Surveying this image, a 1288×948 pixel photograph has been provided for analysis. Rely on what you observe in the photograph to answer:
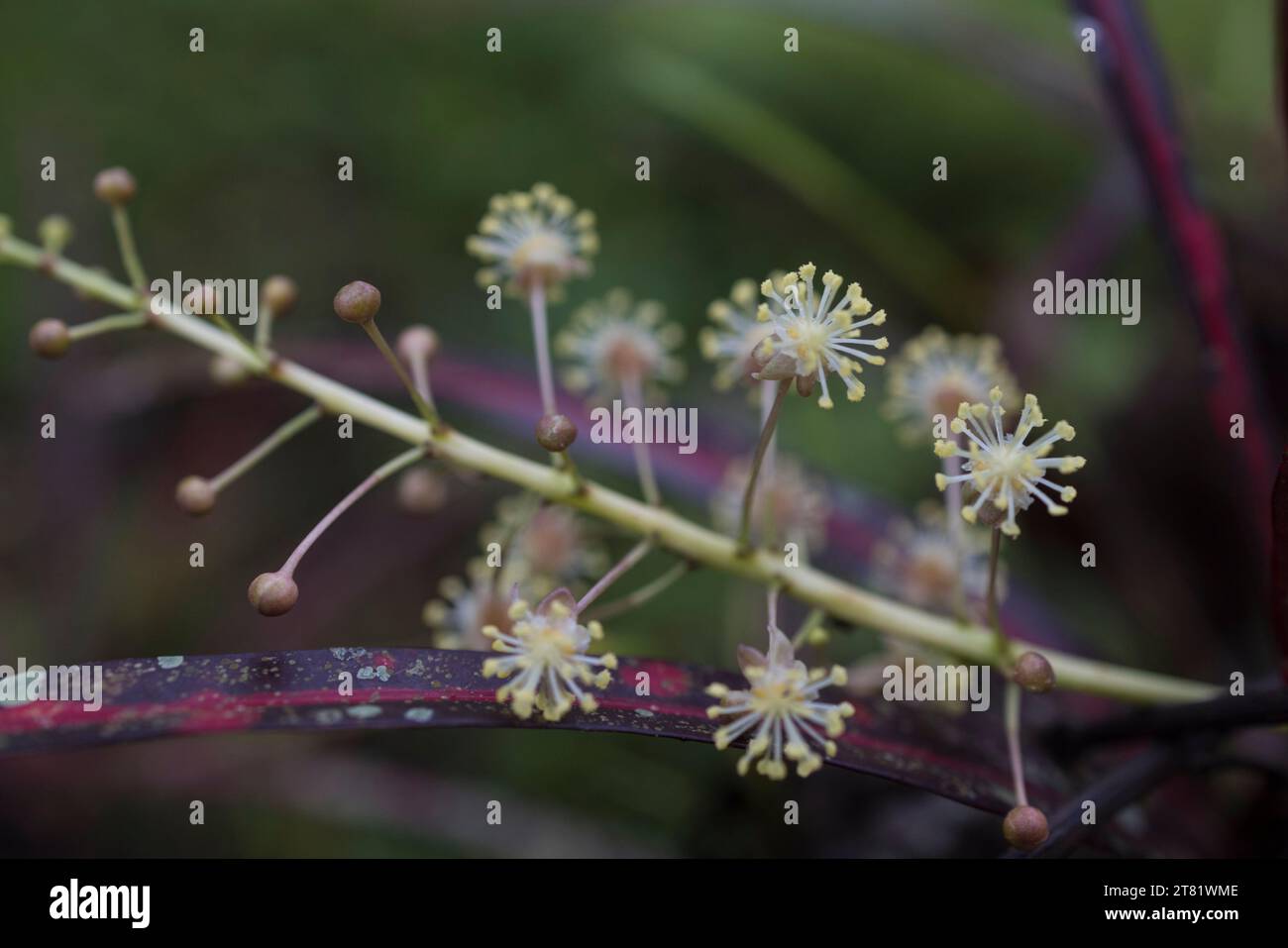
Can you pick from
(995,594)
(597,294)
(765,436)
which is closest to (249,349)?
(765,436)

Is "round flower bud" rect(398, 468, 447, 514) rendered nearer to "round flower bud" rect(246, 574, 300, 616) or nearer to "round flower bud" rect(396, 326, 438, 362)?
"round flower bud" rect(396, 326, 438, 362)

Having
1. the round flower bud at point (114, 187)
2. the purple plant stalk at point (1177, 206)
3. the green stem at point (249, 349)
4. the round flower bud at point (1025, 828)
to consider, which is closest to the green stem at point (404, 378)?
the green stem at point (249, 349)

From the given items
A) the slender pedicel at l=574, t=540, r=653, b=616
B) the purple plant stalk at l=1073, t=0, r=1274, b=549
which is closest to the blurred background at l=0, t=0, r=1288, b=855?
the purple plant stalk at l=1073, t=0, r=1274, b=549

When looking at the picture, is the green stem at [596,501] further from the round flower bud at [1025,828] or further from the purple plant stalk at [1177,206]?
the purple plant stalk at [1177,206]

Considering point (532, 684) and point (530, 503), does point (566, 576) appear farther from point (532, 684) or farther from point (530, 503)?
point (532, 684)
